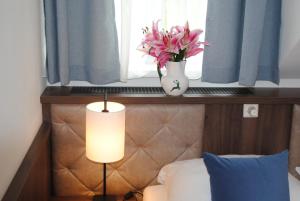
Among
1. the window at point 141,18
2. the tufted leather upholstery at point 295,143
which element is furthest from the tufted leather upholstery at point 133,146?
the tufted leather upholstery at point 295,143

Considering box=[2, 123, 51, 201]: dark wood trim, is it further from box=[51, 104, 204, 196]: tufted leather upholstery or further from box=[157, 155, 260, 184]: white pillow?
box=[157, 155, 260, 184]: white pillow

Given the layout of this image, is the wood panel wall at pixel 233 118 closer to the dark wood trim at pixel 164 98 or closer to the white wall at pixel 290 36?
the dark wood trim at pixel 164 98

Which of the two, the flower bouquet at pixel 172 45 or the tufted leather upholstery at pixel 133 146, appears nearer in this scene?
the flower bouquet at pixel 172 45

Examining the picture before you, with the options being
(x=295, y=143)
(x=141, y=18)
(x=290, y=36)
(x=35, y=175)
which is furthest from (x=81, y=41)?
(x=295, y=143)

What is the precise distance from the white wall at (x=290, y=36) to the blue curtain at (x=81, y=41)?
2.82ft

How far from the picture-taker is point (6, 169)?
1.23 m

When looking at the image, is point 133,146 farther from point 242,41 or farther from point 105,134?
point 242,41

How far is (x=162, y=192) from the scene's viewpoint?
1.82 meters

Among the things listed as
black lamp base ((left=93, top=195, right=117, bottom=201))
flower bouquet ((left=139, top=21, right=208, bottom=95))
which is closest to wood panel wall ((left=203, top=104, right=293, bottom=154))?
flower bouquet ((left=139, top=21, right=208, bottom=95))

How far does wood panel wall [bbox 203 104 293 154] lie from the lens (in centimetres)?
197

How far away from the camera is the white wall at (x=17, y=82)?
1181mm

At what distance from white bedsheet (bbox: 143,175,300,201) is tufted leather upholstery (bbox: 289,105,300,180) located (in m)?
0.27

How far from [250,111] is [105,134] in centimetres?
79

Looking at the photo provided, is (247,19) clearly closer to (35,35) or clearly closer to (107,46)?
(107,46)
